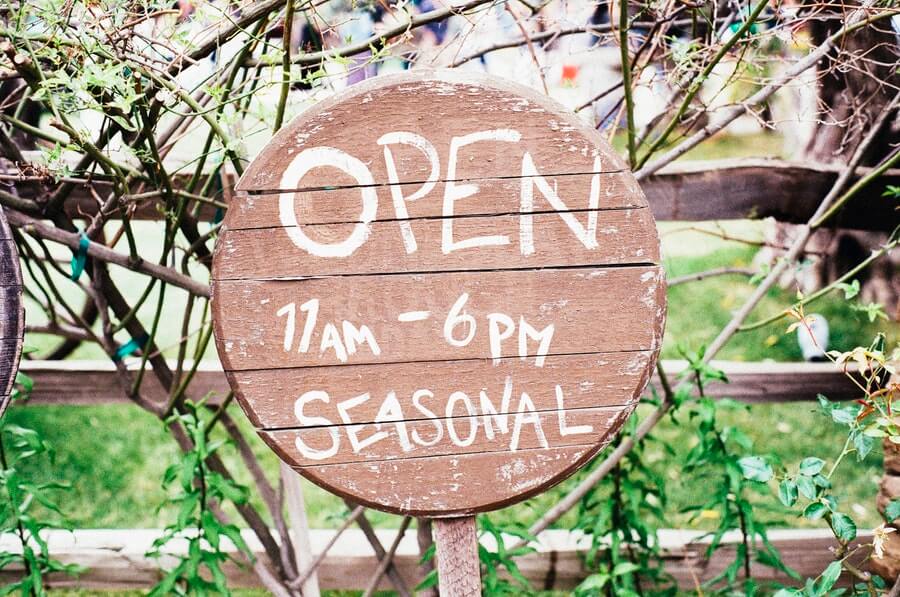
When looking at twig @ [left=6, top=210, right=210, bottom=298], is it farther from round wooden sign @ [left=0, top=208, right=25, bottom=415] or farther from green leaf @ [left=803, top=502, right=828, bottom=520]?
green leaf @ [left=803, top=502, right=828, bottom=520]

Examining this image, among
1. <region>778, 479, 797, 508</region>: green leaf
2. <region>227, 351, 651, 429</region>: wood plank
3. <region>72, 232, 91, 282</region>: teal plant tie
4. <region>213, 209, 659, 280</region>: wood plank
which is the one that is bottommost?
<region>778, 479, 797, 508</region>: green leaf

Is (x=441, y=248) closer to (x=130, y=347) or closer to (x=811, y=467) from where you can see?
(x=811, y=467)

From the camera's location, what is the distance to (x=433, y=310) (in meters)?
1.24

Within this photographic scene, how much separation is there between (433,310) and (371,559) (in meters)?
1.43

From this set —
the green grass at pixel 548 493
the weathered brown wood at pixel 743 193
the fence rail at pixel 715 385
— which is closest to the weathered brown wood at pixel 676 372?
the fence rail at pixel 715 385

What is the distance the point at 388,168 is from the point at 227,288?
30 centimetres

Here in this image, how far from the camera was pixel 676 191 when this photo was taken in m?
2.36

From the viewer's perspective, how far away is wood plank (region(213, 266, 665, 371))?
1.23 meters

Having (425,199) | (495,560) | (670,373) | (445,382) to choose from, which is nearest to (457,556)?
(445,382)

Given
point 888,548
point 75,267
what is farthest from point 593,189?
point 888,548

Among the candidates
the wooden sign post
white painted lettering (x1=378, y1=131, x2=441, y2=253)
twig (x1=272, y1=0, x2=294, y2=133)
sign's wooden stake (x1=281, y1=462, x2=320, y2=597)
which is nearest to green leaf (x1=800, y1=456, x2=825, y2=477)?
the wooden sign post

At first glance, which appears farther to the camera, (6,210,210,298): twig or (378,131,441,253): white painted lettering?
(6,210,210,298): twig

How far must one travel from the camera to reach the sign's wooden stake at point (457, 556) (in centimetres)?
133

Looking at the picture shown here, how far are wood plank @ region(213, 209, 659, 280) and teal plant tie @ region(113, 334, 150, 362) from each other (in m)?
0.96
